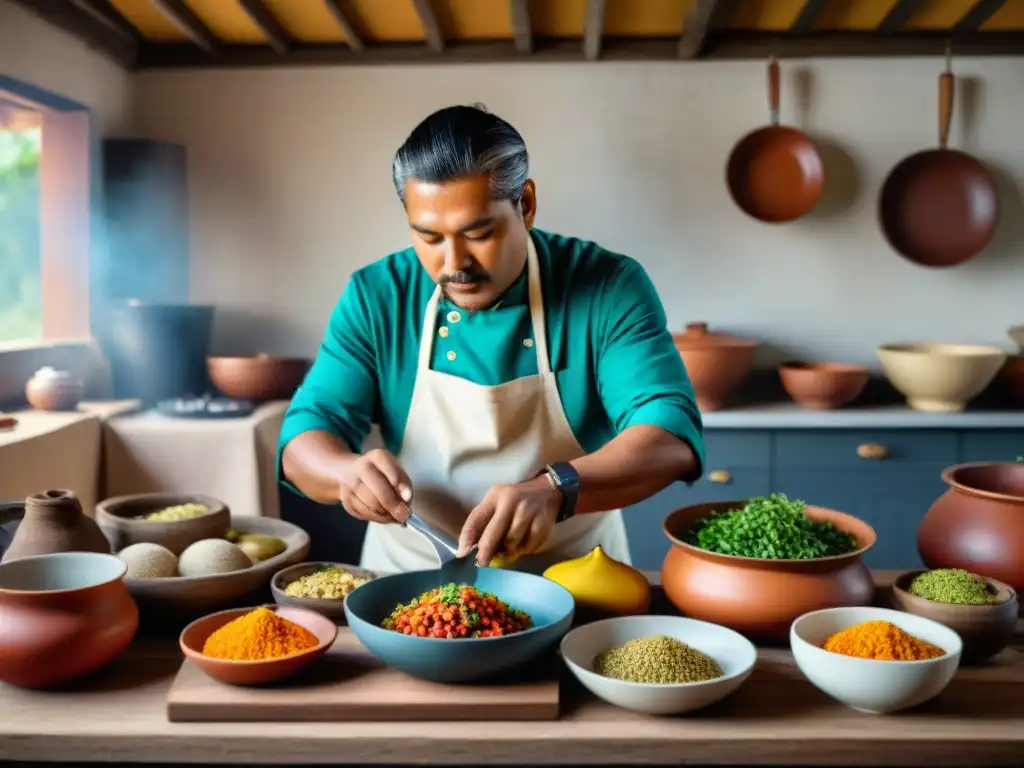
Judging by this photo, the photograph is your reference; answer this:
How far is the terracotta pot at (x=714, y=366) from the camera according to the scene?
11.9 ft

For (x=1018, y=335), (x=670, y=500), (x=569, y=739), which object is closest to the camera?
(x=569, y=739)

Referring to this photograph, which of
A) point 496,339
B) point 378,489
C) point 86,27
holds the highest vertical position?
point 86,27

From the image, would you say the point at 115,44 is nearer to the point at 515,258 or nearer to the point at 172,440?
the point at 172,440

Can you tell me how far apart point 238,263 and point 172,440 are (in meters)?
1.26

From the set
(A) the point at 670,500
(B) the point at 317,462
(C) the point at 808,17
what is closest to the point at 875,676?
(B) the point at 317,462

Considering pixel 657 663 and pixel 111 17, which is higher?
pixel 111 17

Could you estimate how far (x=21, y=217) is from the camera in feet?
12.2

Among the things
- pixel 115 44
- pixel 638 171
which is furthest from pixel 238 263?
pixel 638 171

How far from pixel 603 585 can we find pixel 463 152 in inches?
28.8

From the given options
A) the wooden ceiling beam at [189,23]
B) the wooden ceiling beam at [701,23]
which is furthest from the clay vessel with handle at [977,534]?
the wooden ceiling beam at [189,23]

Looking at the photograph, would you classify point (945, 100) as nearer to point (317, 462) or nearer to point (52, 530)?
point (317, 462)

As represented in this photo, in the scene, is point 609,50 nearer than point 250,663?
No

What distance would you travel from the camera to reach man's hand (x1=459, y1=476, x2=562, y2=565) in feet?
4.44

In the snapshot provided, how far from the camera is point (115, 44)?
3855 millimetres
